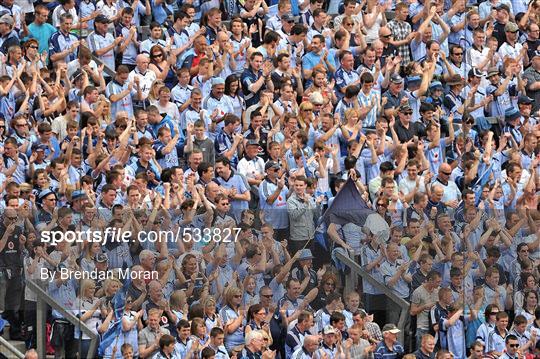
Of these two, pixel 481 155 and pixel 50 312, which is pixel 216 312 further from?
pixel 481 155

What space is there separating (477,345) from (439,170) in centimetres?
243

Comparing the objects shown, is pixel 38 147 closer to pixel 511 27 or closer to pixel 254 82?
pixel 254 82

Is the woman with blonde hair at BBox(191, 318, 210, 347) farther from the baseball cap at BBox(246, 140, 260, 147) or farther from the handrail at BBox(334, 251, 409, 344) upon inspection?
the baseball cap at BBox(246, 140, 260, 147)

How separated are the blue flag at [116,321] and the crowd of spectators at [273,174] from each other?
0.07 ft

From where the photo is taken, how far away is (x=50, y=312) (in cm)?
1644

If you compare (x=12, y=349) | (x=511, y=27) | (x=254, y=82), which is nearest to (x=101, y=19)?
(x=254, y=82)

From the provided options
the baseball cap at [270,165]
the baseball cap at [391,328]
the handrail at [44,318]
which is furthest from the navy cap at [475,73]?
the handrail at [44,318]

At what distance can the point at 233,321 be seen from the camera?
667 inches

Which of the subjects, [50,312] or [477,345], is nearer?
[50,312]

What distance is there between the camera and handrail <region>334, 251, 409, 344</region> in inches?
668

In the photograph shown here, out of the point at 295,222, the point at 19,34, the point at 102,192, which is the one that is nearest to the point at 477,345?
the point at 295,222

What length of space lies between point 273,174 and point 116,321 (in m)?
2.56

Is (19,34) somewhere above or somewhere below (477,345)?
above

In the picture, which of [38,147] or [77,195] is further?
[38,147]
